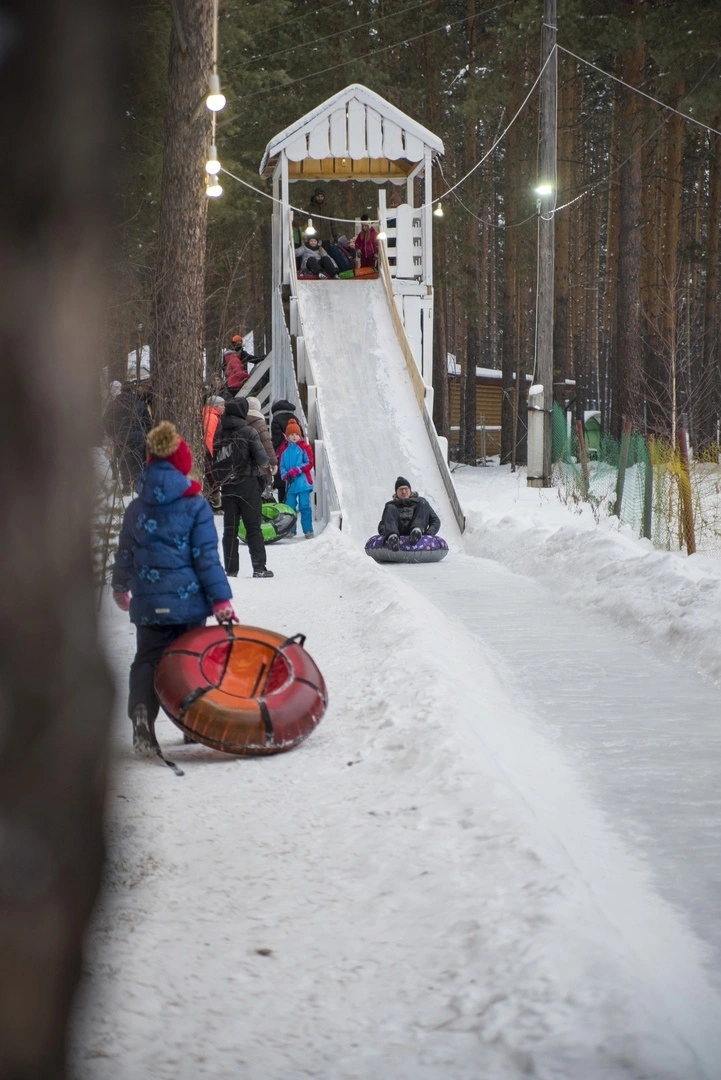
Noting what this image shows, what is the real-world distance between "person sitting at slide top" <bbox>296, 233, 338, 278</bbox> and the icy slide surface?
45 centimetres

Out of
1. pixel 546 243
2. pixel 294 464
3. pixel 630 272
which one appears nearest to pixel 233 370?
pixel 294 464

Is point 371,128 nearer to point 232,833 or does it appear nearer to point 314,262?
point 314,262

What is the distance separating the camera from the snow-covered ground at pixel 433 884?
105 inches

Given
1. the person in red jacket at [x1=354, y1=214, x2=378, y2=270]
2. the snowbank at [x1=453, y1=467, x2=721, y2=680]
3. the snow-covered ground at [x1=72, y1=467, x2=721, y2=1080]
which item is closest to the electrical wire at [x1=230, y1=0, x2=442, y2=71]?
the person in red jacket at [x1=354, y1=214, x2=378, y2=270]

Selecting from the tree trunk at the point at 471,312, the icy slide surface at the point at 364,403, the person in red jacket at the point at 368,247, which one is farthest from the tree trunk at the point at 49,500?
the tree trunk at the point at 471,312

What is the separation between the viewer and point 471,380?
32.0 m

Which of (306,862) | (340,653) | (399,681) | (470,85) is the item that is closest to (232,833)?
(306,862)

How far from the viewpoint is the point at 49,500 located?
0.87 m

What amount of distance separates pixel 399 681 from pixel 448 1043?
364 centimetres

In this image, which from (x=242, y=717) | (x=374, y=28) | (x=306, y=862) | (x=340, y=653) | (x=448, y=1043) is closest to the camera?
(x=448, y=1043)

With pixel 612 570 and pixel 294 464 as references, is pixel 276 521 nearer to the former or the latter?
pixel 294 464

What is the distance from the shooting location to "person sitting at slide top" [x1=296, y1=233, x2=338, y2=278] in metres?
20.2

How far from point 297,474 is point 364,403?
2938 millimetres

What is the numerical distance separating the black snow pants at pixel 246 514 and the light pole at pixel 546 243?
6.60m
